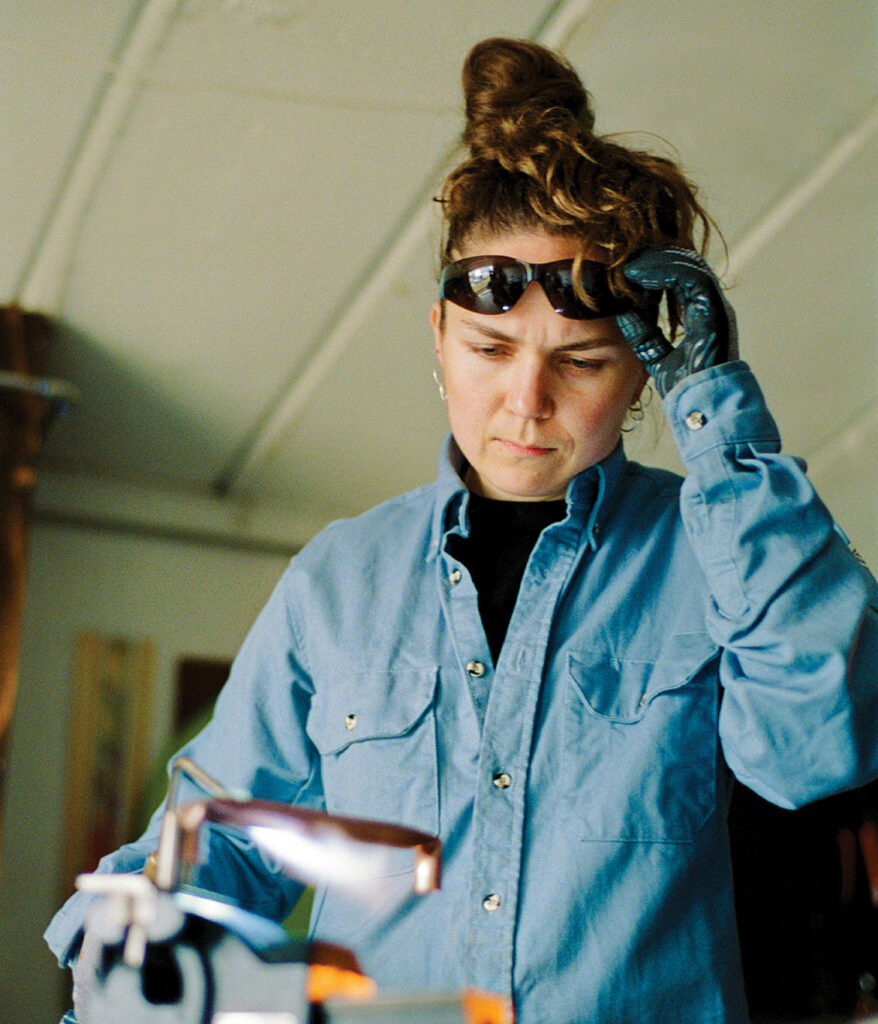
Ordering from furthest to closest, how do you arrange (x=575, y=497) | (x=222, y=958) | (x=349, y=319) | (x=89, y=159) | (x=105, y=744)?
1. (x=105, y=744)
2. (x=349, y=319)
3. (x=89, y=159)
4. (x=575, y=497)
5. (x=222, y=958)

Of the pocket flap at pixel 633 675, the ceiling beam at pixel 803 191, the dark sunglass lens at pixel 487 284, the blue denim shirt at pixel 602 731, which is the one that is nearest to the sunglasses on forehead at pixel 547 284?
the dark sunglass lens at pixel 487 284

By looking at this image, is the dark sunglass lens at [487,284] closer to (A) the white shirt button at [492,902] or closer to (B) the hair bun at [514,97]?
(B) the hair bun at [514,97]

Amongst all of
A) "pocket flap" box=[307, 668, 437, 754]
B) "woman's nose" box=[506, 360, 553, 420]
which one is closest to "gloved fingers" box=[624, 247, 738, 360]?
"woman's nose" box=[506, 360, 553, 420]

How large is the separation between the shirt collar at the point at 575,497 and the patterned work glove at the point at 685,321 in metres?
0.13

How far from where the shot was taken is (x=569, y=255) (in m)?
1.05

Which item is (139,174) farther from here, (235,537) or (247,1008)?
(247,1008)

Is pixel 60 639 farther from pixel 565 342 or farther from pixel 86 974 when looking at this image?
pixel 86 974

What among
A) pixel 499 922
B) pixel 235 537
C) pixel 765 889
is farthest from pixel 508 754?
pixel 235 537

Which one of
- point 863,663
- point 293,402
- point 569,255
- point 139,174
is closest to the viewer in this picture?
point 863,663

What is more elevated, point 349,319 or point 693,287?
point 349,319

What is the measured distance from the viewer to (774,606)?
2.85 ft

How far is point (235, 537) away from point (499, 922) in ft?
9.55

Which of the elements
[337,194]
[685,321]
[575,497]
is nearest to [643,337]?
[685,321]

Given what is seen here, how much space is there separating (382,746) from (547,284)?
410 millimetres
